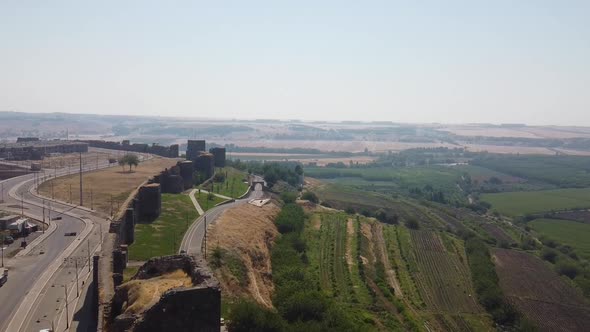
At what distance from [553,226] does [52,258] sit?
81.8 meters

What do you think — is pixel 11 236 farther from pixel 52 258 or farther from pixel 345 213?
pixel 345 213

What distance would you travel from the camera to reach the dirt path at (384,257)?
179 ft

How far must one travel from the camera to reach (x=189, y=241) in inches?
1885

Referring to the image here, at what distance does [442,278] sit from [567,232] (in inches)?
1635

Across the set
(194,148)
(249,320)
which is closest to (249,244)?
(249,320)

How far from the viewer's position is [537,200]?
121 meters

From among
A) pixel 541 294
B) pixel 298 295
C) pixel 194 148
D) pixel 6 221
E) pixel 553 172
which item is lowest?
pixel 541 294

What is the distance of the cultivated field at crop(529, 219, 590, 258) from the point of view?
270 ft

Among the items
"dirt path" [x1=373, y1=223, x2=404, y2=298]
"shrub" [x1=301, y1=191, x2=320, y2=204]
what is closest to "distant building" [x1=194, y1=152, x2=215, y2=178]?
"shrub" [x1=301, y1=191, x2=320, y2=204]

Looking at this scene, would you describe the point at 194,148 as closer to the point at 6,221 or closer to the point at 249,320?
the point at 6,221

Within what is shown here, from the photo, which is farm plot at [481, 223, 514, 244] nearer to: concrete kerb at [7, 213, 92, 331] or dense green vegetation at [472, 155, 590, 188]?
concrete kerb at [7, 213, 92, 331]

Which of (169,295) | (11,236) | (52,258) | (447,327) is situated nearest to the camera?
(169,295)

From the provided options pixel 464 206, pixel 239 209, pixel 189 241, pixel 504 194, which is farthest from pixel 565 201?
pixel 189 241

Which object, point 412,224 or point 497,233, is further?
point 497,233
